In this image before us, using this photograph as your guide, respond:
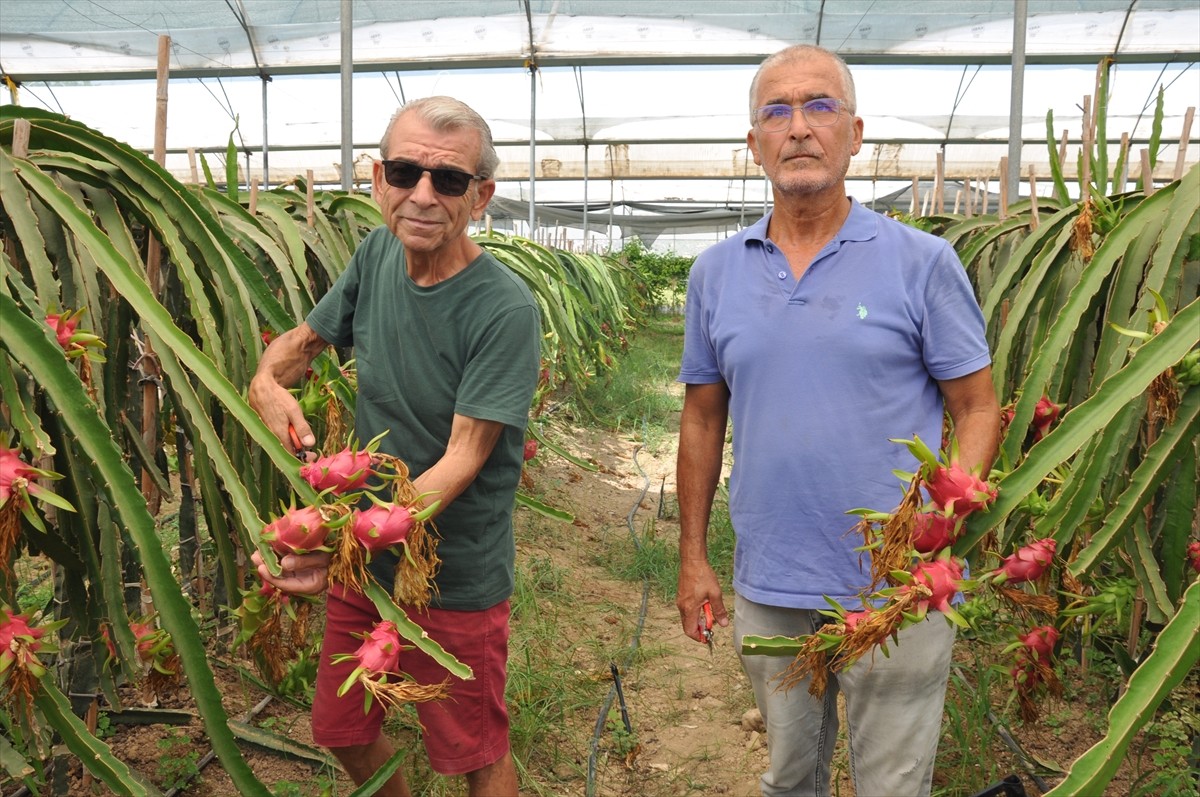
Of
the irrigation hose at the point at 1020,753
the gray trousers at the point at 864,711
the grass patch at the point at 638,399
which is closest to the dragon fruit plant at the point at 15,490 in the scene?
the gray trousers at the point at 864,711

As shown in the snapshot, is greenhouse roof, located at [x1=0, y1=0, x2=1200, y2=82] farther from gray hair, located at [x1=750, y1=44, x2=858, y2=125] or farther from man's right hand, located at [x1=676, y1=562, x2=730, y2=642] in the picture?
man's right hand, located at [x1=676, y1=562, x2=730, y2=642]

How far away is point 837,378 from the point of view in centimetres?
138

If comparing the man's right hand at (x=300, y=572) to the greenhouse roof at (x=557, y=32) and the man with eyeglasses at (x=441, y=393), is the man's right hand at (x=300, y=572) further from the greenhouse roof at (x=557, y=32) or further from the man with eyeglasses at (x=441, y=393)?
the greenhouse roof at (x=557, y=32)

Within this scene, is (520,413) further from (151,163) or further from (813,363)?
(151,163)

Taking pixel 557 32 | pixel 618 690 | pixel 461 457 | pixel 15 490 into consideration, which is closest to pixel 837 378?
pixel 461 457

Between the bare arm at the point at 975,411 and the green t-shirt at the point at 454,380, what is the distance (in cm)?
59

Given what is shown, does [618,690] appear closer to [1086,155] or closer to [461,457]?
[461,457]

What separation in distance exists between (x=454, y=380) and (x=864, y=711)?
29.7 inches

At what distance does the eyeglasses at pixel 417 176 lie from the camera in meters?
1.41

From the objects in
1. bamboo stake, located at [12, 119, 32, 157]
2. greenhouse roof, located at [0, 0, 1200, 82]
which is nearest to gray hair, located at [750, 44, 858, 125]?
bamboo stake, located at [12, 119, 32, 157]

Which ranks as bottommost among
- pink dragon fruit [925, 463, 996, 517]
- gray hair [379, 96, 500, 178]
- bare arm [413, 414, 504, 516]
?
bare arm [413, 414, 504, 516]

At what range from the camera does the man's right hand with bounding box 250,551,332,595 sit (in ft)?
3.50

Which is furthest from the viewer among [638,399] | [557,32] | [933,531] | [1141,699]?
[557,32]

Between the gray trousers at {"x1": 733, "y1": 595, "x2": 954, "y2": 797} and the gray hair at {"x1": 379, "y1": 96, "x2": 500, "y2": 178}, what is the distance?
0.77 m
